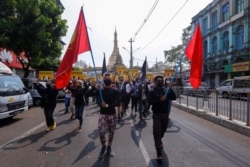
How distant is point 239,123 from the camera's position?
945 cm

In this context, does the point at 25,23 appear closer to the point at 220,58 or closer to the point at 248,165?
the point at 248,165

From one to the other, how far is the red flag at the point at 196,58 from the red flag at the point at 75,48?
2584mm

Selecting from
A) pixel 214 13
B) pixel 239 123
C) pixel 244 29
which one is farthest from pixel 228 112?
pixel 214 13

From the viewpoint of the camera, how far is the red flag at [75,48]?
24.5 feet

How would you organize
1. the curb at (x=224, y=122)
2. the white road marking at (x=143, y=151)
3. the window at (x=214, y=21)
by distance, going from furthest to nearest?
1. the window at (x=214, y=21)
2. the curb at (x=224, y=122)
3. the white road marking at (x=143, y=151)

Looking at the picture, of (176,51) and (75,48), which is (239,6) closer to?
(176,51)

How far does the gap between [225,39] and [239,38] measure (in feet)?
13.7

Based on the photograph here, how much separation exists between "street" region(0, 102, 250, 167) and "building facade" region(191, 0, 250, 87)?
24.0 m

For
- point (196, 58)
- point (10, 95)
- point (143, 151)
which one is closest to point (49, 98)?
point (10, 95)

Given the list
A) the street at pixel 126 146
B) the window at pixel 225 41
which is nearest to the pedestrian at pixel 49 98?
the street at pixel 126 146

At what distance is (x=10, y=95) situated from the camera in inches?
456

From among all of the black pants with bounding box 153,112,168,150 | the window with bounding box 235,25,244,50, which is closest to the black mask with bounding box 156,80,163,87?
the black pants with bounding box 153,112,168,150

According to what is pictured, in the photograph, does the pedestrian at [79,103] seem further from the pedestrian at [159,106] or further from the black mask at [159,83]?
the black mask at [159,83]

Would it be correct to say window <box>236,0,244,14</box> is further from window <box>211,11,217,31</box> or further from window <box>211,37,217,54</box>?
window <box>211,37,217,54</box>
